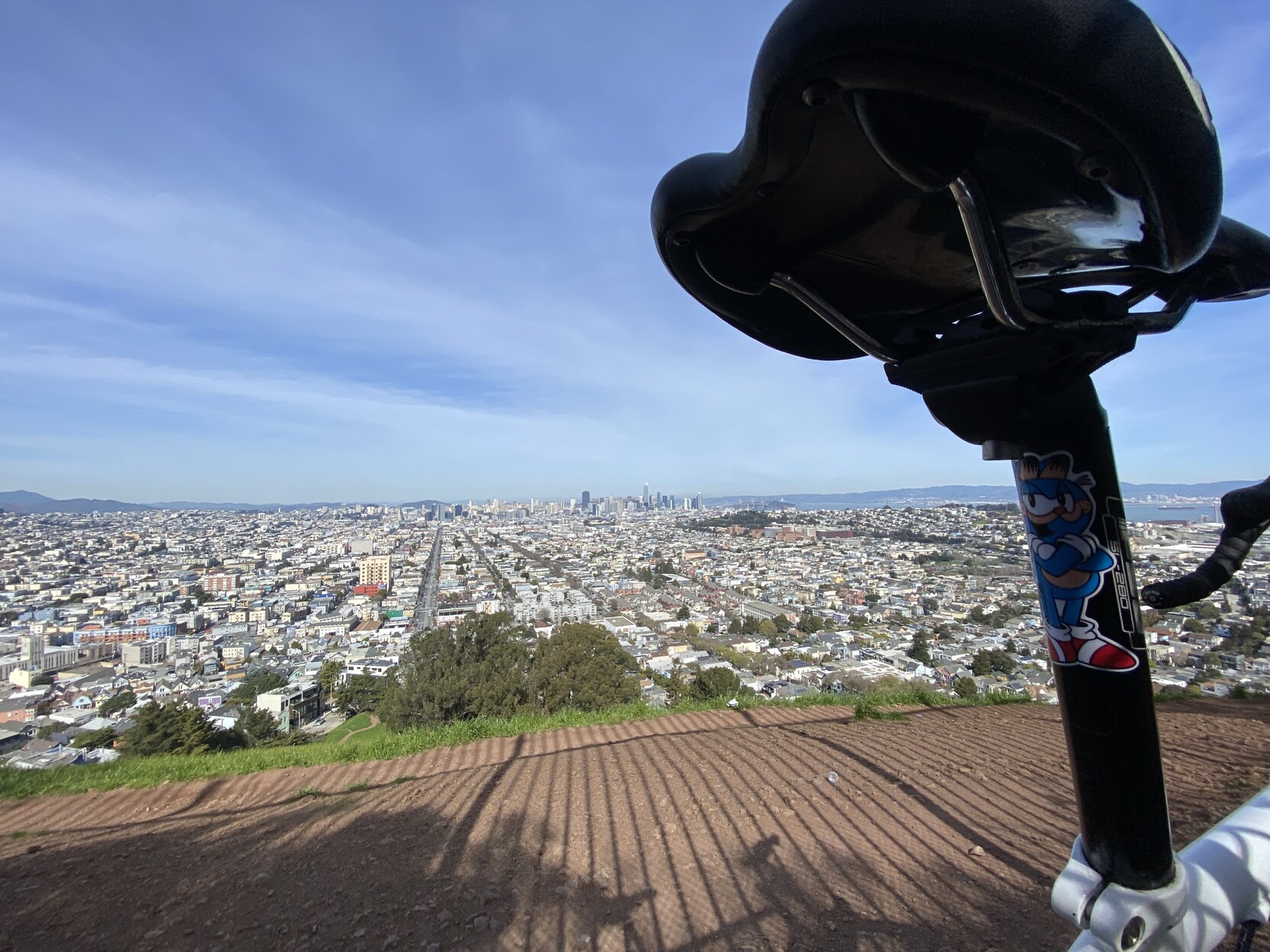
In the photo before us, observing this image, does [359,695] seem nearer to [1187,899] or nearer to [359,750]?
[359,750]

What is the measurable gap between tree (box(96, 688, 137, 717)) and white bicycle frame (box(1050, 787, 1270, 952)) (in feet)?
79.3

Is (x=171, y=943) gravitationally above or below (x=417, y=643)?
above

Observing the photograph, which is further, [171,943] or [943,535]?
[943,535]

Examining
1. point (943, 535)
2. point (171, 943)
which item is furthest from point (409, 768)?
point (943, 535)

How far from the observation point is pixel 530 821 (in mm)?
4352

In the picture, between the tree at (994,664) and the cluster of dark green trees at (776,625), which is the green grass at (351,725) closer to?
the tree at (994,664)

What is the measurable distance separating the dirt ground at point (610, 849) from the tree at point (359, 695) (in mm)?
13544

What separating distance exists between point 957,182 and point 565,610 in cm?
3677

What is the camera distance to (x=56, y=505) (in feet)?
377

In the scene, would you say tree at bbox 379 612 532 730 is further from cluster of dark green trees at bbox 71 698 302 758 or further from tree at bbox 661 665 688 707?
tree at bbox 661 665 688 707

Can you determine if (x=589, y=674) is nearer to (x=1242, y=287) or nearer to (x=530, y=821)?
(x=530, y=821)

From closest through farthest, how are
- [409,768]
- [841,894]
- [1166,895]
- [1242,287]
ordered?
[1166,895]
[1242,287]
[841,894]
[409,768]

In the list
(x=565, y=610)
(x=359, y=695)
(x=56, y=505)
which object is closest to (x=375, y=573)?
(x=565, y=610)

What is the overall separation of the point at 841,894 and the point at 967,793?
1976mm
